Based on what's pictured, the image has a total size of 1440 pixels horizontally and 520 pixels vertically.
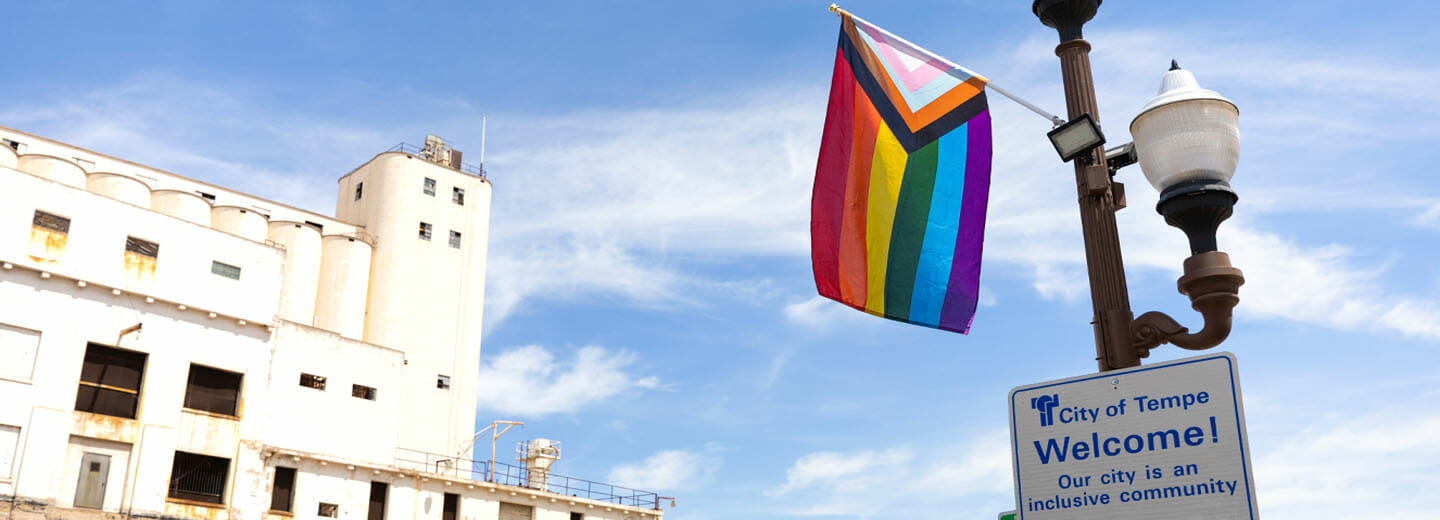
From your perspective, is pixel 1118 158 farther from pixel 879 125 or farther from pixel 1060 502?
pixel 879 125

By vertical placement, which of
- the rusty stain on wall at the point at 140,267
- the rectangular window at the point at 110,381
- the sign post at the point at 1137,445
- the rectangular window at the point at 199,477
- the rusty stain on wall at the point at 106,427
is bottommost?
the sign post at the point at 1137,445

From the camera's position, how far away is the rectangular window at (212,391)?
37938mm

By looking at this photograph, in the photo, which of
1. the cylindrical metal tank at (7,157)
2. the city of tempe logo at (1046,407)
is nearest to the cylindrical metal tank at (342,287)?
the cylindrical metal tank at (7,157)

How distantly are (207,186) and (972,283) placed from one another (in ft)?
174

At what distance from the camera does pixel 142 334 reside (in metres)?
36.7

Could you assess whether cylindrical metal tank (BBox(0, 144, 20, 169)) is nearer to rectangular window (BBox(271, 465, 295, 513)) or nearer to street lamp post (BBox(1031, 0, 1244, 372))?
rectangular window (BBox(271, 465, 295, 513))

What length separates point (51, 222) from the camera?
3556 cm

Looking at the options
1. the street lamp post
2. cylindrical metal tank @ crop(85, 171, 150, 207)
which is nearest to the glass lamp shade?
the street lamp post

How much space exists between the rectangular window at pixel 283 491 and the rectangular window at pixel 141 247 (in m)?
9.27

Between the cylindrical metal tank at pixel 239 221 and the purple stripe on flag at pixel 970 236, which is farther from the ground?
the cylindrical metal tank at pixel 239 221

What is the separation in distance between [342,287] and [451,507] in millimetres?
13997

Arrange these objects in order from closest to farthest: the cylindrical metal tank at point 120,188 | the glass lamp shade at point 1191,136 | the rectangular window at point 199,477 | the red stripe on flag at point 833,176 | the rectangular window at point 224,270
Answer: the glass lamp shade at point 1191,136, the red stripe on flag at point 833,176, the rectangular window at point 199,477, the rectangular window at point 224,270, the cylindrical metal tank at point 120,188

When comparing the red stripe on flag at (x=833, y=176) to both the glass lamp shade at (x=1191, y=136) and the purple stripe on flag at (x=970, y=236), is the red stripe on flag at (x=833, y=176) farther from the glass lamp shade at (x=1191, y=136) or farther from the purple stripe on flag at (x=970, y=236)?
Result: the glass lamp shade at (x=1191, y=136)

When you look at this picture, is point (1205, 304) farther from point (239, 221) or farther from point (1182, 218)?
point (239, 221)
